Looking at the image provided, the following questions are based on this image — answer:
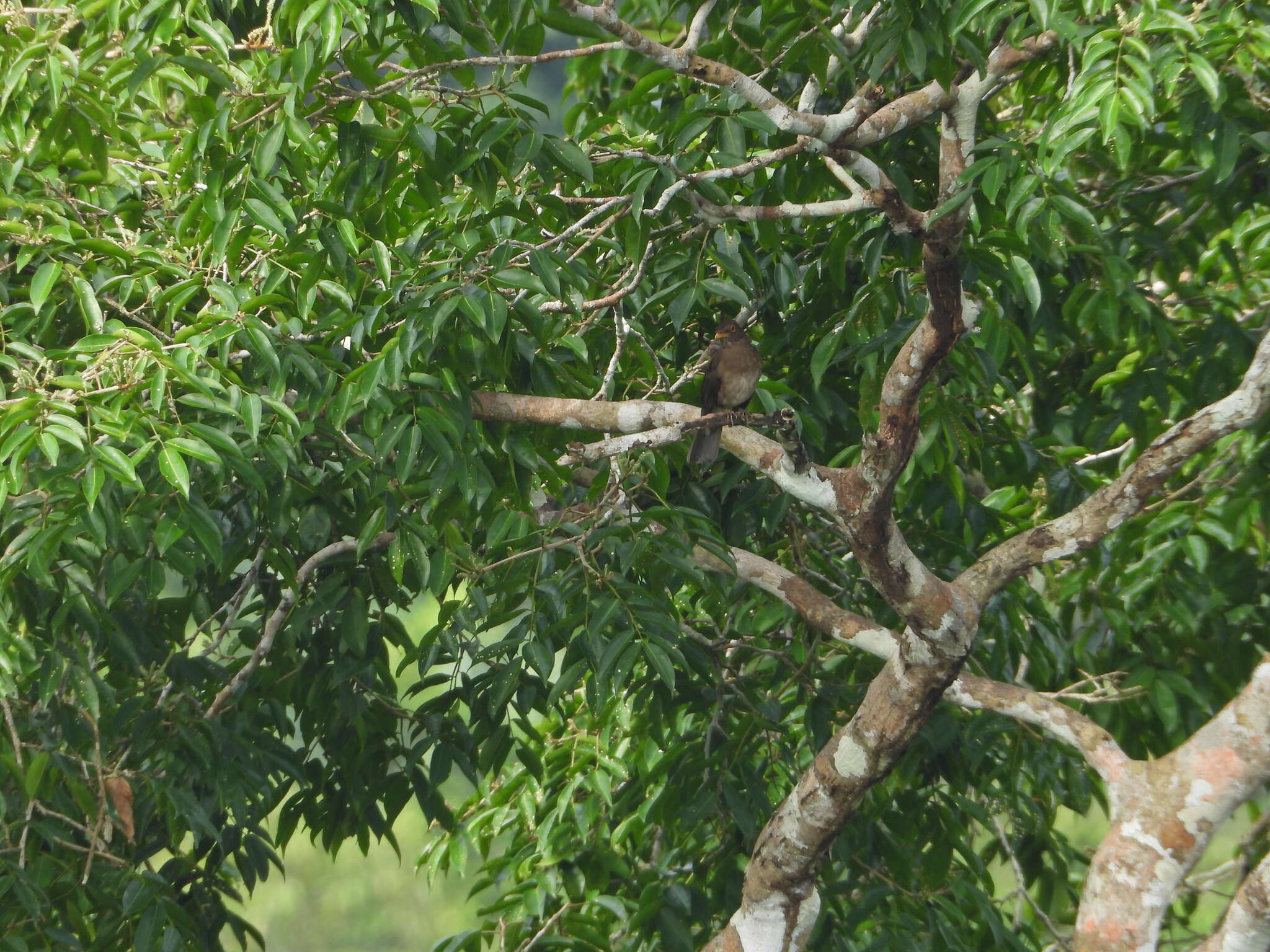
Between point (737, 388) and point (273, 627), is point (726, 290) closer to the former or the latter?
point (737, 388)

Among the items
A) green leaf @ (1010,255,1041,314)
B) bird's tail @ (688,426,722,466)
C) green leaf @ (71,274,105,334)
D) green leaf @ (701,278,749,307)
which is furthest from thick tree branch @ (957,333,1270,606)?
green leaf @ (71,274,105,334)

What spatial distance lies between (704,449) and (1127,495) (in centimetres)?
112

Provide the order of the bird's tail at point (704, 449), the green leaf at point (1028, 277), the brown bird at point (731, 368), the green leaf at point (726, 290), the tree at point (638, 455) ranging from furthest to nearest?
the brown bird at point (731, 368) < the bird's tail at point (704, 449) < the green leaf at point (726, 290) < the green leaf at point (1028, 277) < the tree at point (638, 455)

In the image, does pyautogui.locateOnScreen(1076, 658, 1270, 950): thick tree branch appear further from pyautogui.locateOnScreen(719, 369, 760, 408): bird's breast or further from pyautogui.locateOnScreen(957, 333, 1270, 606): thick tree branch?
pyautogui.locateOnScreen(719, 369, 760, 408): bird's breast

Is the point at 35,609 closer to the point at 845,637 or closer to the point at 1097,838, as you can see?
the point at 845,637

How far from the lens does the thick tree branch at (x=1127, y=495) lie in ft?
9.69

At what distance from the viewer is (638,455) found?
3457mm

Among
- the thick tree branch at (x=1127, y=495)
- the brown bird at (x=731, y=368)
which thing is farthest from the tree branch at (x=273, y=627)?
the thick tree branch at (x=1127, y=495)

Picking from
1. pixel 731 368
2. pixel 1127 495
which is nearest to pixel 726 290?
pixel 731 368

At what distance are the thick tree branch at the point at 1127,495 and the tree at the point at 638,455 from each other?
13mm

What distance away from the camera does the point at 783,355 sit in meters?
4.39

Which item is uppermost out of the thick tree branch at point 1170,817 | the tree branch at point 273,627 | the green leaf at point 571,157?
the green leaf at point 571,157

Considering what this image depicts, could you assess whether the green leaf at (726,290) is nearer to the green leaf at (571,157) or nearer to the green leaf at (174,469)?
the green leaf at (571,157)

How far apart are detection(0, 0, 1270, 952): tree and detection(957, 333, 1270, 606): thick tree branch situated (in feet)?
0.04
